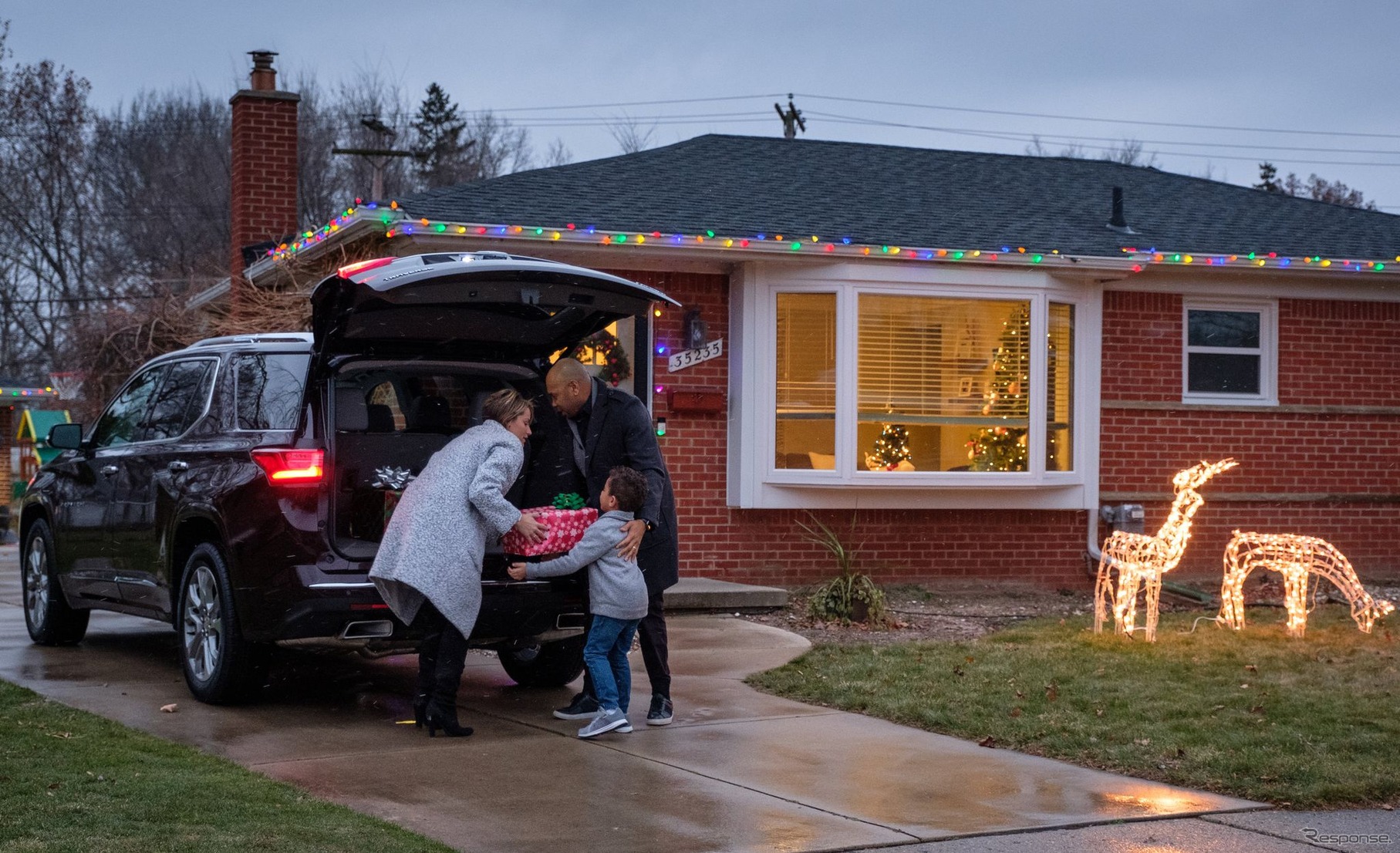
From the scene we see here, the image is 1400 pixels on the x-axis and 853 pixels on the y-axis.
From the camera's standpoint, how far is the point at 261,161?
16.6m

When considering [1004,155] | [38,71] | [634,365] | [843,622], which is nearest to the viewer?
[843,622]

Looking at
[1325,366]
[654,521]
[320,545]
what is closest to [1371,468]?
[1325,366]

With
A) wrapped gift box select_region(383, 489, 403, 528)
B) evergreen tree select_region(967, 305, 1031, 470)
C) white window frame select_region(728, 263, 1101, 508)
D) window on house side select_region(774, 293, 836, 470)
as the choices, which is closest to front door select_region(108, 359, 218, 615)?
wrapped gift box select_region(383, 489, 403, 528)

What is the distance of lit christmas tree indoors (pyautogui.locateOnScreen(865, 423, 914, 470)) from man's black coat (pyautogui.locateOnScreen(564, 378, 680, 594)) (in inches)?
238

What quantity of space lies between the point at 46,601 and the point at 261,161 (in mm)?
8190

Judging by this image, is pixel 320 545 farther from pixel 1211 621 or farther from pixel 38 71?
pixel 38 71

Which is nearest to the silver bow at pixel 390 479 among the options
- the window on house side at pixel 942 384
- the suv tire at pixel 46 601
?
the suv tire at pixel 46 601

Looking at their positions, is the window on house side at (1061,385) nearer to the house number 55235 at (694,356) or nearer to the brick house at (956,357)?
the brick house at (956,357)

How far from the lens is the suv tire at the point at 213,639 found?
714 cm

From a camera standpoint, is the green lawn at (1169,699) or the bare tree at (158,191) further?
the bare tree at (158,191)

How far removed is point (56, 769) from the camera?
5.60m

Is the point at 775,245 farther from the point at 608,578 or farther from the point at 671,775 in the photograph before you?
the point at 671,775

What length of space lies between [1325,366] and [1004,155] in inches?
194

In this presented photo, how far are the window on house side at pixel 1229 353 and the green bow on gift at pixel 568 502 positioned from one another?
28.3ft
